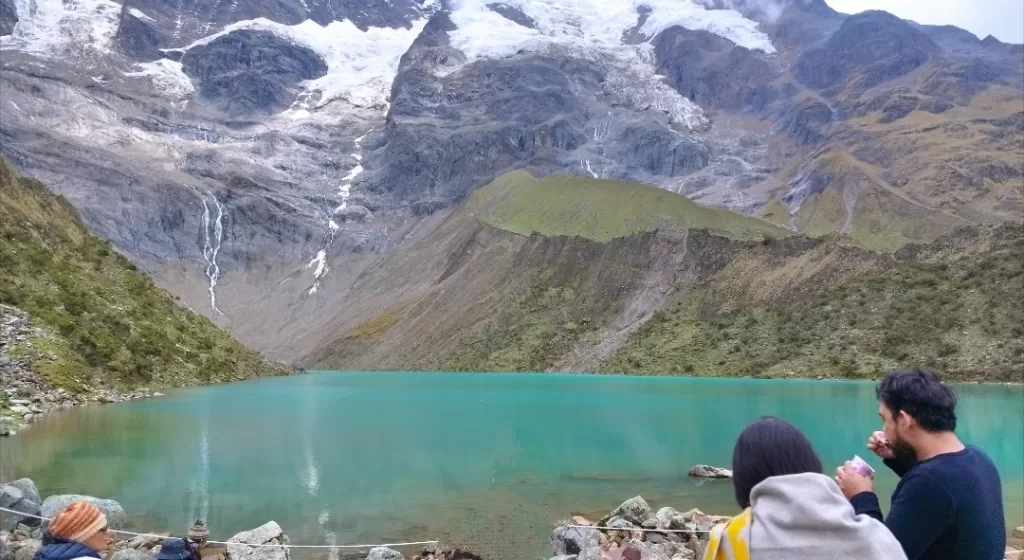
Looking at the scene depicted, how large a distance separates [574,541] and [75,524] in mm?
9130

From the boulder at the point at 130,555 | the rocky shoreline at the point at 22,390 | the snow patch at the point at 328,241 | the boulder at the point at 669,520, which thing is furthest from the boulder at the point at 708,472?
the snow patch at the point at 328,241

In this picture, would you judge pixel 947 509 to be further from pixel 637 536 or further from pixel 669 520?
pixel 669 520

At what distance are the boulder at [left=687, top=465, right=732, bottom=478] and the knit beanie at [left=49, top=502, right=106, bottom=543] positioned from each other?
17863 millimetres

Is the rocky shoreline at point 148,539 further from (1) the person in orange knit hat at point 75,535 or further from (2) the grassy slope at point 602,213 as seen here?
(2) the grassy slope at point 602,213

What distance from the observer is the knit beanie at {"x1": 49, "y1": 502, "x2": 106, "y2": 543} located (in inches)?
181

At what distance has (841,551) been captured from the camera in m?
3.32

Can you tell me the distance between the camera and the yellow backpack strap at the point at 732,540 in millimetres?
3365

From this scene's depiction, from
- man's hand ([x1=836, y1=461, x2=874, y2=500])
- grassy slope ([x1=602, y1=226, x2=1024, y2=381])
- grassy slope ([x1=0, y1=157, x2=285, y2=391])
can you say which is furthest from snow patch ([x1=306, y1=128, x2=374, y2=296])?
A: man's hand ([x1=836, y1=461, x2=874, y2=500])

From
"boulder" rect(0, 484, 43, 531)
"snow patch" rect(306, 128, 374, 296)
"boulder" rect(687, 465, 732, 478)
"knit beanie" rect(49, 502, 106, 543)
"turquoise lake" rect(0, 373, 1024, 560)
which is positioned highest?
"knit beanie" rect(49, 502, 106, 543)

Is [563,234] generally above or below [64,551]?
below

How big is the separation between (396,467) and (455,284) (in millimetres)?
97242

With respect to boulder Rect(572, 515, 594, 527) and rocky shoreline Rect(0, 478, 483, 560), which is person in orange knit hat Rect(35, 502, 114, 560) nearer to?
rocky shoreline Rect(0, 478, 483, 560)

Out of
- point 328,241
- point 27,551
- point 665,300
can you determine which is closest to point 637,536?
point 27,551

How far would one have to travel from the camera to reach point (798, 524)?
10.8 feet
